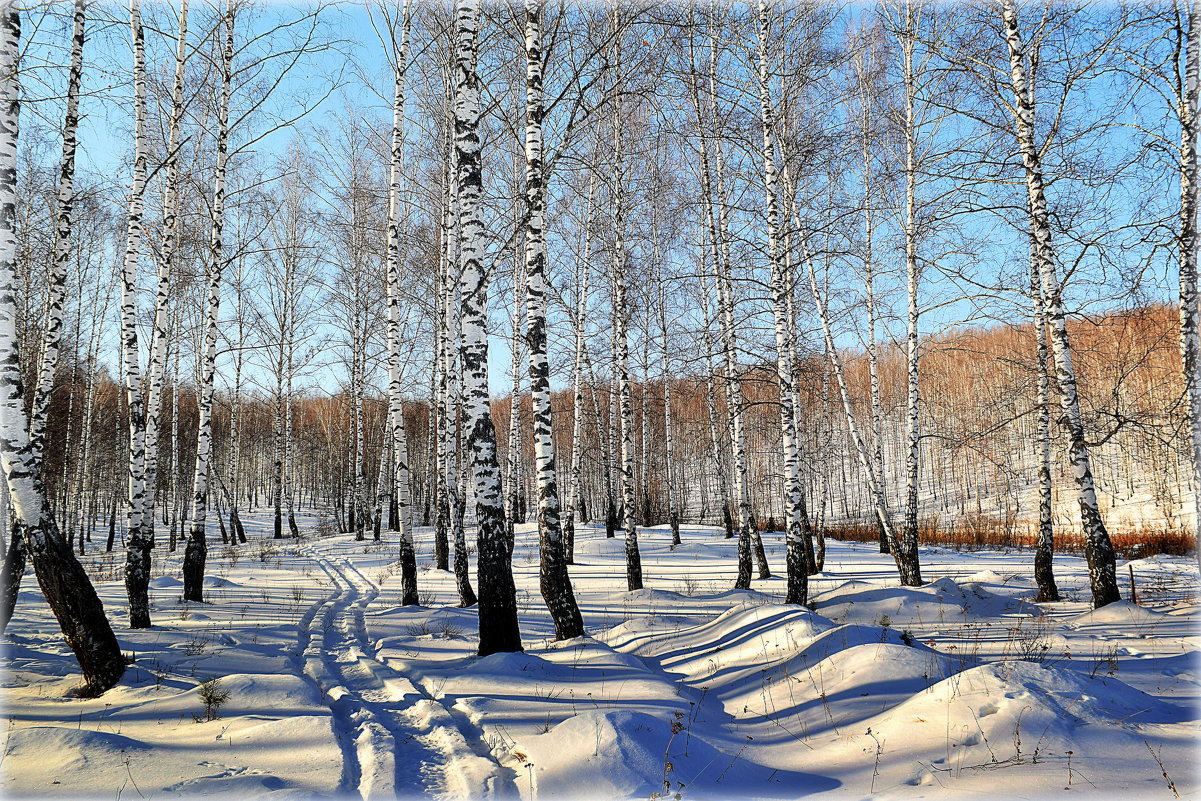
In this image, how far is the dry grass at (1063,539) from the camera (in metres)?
17.2

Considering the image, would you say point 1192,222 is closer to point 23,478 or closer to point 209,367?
point 23,478

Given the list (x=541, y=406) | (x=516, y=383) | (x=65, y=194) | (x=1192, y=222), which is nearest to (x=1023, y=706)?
(x=541, y=406)

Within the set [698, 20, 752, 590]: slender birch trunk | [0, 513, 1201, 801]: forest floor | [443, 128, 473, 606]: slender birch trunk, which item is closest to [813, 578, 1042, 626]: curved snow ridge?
[0, 513, 1201, 801]: forest floor

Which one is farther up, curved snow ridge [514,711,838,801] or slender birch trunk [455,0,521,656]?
slender birch trunk [455,0,521,656]

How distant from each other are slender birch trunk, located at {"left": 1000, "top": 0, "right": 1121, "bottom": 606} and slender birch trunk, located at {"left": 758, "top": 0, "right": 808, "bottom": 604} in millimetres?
3305

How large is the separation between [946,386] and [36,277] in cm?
5817

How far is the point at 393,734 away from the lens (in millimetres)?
4469

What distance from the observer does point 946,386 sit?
5159 cm

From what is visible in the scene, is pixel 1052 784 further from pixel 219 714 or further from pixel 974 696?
pixel 219 714

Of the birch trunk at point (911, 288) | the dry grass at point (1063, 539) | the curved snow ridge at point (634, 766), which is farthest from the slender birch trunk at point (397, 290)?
the dry grass at point (1063, 539)

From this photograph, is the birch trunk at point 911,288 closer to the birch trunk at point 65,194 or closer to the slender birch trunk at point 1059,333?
the slender birch trunk at point 1059,333

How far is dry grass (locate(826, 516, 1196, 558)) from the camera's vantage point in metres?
17.2

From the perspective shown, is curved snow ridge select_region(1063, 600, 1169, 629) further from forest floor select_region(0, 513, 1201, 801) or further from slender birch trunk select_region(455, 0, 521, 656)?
slender birch trunk select_region(455, 0, 521, 656)

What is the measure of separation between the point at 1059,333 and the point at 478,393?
7874 mm
